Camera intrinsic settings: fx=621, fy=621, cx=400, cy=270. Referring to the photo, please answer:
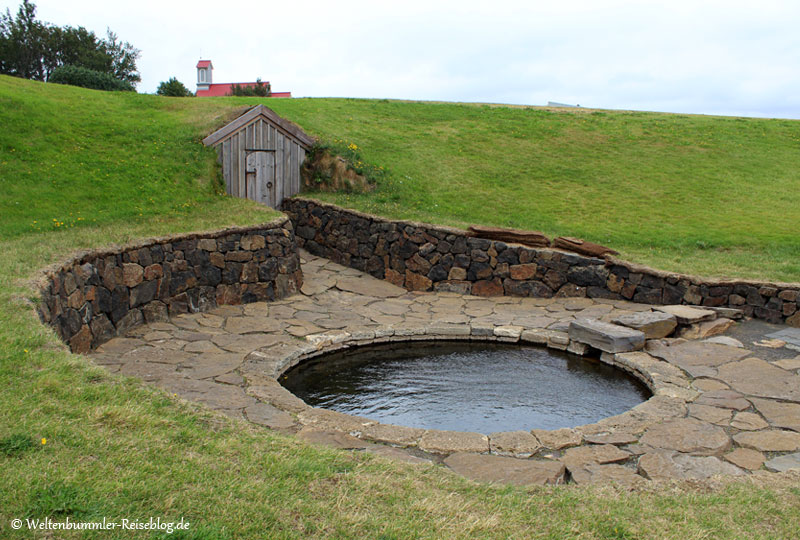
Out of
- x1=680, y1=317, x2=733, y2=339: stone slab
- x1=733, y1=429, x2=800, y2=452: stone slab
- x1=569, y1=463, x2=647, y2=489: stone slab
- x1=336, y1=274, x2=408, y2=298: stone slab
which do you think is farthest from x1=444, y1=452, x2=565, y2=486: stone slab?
x1=336, y1=274, x2=408, y2=298: stone slab

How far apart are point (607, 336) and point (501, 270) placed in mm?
3641

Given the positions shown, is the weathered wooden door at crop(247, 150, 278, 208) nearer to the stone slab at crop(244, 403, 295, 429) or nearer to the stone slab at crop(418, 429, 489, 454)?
the stone slab at crop(244, 403, 295, 429)

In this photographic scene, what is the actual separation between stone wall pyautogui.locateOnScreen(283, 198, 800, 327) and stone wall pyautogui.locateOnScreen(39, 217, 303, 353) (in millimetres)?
2070

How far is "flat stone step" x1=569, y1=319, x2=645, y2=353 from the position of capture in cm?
863

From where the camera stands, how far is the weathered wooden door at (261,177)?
1500cm

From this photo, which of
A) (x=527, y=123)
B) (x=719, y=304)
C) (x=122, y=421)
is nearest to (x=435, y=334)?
(x=719, y=304)

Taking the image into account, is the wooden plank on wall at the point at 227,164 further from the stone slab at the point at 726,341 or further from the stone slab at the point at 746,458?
the stone slab at the point at 746,458

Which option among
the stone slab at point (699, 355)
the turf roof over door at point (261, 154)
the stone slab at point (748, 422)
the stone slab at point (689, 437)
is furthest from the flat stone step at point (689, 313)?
the turf roof over door at point (261, 154)

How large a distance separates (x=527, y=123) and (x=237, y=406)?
60.6ft

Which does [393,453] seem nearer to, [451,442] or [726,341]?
[451,442]

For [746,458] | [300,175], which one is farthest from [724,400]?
[300,175]

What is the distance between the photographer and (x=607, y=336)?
342 inches

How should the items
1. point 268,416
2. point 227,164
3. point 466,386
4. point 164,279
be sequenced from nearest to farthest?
1. point 268,416
2. point 466,386
3. point 164,279
4. point 227,164

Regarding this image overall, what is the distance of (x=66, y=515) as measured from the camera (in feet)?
9.95
